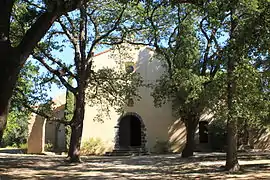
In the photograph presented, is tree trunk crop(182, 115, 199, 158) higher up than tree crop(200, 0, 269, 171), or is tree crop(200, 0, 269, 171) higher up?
tree crop(200, 0, 269, 171)

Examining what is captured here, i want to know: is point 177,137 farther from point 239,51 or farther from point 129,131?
point 239,51

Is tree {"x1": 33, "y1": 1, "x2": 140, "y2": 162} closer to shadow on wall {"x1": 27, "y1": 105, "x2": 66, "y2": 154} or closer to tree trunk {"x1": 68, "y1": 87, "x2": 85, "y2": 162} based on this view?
tree trunk {"x1": 68, "y1": 87, "x2": 85, "y2": 162}

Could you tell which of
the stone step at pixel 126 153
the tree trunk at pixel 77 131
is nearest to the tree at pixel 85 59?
the tree trunk at pixel 77 131

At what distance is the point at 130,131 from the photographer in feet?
85.6

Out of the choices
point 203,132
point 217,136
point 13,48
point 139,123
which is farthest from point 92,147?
point 13,48

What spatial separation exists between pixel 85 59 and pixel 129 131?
33.6ft

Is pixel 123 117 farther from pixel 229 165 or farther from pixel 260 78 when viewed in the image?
pixel 260 78

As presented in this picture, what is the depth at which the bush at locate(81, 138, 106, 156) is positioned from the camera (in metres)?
23.3

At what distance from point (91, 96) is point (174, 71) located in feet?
16.1

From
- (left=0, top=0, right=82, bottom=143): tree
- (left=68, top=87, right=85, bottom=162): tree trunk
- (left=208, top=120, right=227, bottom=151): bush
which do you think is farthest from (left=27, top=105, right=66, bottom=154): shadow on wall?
(left=0, top=0, right=82, bottom=143): tree

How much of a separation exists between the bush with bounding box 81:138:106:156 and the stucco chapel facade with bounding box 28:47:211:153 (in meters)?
0.35

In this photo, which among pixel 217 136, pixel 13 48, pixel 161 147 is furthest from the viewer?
pixel 217 136

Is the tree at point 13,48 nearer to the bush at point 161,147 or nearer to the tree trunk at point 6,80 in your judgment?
the tree trunk at point 6,80

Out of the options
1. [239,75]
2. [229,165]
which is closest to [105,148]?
[229,165]
